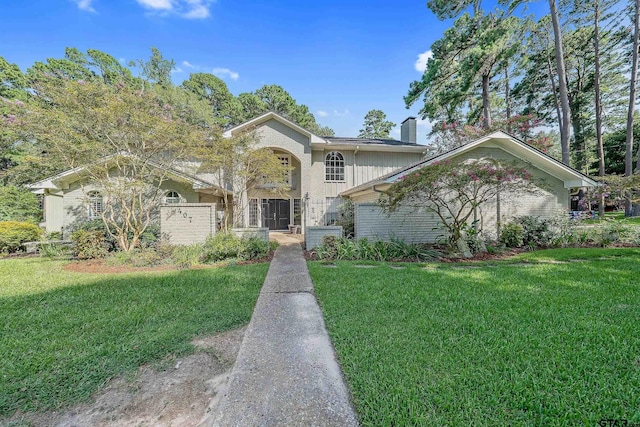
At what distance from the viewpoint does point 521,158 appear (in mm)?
11562

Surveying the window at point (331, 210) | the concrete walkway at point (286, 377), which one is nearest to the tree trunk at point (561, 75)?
the window at point (331, 210)

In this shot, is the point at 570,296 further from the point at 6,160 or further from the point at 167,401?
the point at 6,160

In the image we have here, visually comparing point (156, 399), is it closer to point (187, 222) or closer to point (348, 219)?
point (187, 222)

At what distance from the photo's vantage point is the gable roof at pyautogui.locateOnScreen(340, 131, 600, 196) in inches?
411

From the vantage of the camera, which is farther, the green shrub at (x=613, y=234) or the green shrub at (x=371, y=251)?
the green shrub at (x=613, y=234)

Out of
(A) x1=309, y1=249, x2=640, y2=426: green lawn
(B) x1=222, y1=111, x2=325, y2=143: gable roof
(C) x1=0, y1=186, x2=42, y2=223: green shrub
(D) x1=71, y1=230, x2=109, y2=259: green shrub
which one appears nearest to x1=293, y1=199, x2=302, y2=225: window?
(B) x1=222, y1=111, x2=325, y2=143: gable roof

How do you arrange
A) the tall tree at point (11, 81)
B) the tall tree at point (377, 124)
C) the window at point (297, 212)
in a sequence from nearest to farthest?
the window at point (297, 212) < the tall tree at point (11, 81) < the tall tree at point (377, 124)

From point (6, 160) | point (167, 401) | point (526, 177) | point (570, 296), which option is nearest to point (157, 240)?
point (167, 401)

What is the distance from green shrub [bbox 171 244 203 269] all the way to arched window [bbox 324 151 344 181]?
9866 mm

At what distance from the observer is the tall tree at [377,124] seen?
42.6m

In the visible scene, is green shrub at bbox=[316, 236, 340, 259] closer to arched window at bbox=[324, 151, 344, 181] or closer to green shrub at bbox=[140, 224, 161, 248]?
green shrub at bbox=[140, 224, 161, 248]

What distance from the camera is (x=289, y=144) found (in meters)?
15.7

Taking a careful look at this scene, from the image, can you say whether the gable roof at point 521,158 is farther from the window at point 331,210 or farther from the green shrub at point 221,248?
the green shrub at point 221,248

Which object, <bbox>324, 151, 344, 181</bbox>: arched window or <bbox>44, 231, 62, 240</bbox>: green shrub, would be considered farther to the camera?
<bbox>324, 151, 344, 181</bbox>: arched window
